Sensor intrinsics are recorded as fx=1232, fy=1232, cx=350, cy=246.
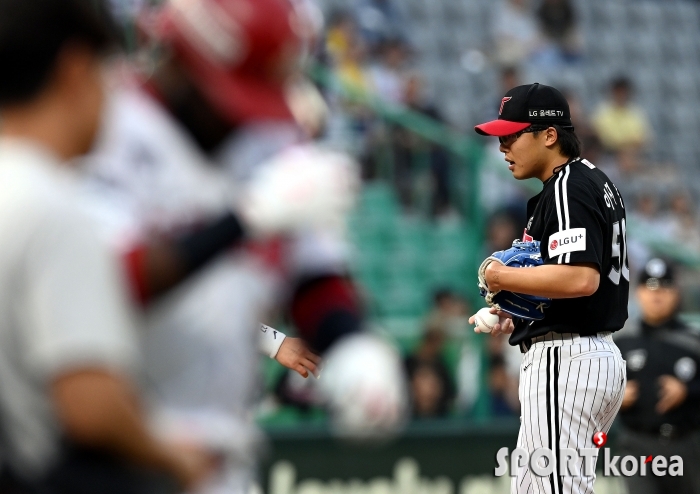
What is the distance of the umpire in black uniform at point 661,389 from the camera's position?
7.91 m

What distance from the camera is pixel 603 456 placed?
9117mm

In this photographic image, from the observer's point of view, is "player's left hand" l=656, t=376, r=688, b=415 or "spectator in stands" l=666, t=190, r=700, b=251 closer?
"player's left hand" l=656, t=376, r=688, b=415

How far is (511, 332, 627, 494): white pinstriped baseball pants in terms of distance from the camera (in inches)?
213

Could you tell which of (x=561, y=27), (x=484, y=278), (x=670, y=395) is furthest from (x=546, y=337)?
(x=561, y=27)

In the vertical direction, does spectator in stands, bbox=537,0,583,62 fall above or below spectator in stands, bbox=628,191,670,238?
above

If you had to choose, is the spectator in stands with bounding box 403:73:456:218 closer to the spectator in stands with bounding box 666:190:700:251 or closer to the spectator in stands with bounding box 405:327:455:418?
the spectator in stands with bounding box 405:327:455:418

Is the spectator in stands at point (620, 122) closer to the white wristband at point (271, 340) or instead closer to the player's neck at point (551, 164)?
the player's neck at point (551, 164)

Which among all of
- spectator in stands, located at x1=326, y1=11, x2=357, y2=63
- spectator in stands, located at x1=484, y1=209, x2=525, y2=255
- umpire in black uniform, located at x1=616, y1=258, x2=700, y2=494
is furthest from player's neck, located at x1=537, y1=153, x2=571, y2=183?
spectator in stands, located at x1=326, y1=11, x2=357, y2=63

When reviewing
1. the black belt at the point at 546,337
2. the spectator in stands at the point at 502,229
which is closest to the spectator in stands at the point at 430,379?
the spectator in stands at the point at 502,229

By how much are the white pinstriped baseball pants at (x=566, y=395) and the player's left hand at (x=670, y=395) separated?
250 cm

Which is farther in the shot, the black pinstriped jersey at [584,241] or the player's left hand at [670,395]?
the player's left hand at [670,395]

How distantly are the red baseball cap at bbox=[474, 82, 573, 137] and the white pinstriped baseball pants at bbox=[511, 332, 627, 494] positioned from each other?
3.16 feet

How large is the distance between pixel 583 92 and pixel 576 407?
1131cm

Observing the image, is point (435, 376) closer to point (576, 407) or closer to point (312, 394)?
point (312, 394)
